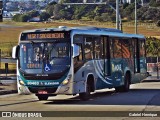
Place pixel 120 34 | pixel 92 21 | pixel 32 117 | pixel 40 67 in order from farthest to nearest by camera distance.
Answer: pixel 92 21, pixel 120 34, pixel 40 67, pixel 32 117

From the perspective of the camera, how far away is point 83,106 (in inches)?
767

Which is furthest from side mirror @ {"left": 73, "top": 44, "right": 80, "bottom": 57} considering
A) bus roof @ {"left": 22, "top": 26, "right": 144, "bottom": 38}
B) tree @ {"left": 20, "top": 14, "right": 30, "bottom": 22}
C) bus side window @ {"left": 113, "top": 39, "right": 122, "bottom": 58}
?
tree @ {"left": 20, "top": 14, "right": 30, "bottom": 22}

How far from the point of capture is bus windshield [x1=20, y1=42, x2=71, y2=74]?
20609 millimetres

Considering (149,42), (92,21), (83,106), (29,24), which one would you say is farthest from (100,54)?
(92,21)

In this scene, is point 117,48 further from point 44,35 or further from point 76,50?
point 44,35

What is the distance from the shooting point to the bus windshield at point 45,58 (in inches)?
811

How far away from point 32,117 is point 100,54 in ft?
28.2

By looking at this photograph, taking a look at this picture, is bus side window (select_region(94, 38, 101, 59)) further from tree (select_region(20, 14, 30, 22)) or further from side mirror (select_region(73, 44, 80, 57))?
tree (select_region(20, 14, 30, 22))

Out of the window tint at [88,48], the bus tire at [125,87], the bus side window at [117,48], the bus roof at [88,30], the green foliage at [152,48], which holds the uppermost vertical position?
the bus roof at [88,30]

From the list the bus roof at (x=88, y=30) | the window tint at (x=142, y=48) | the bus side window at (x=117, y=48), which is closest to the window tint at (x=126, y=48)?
the bus roof at (x=88, y=30)

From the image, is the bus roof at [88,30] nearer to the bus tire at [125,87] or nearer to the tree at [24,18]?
the bus tire at [125,87]

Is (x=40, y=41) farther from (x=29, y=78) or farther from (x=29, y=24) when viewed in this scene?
(x=29, y=24)

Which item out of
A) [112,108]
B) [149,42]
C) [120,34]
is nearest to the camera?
[112,108]

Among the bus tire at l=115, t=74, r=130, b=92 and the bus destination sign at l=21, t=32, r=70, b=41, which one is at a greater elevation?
the bus destination sign at l=21, t=32, r=70, b=41
